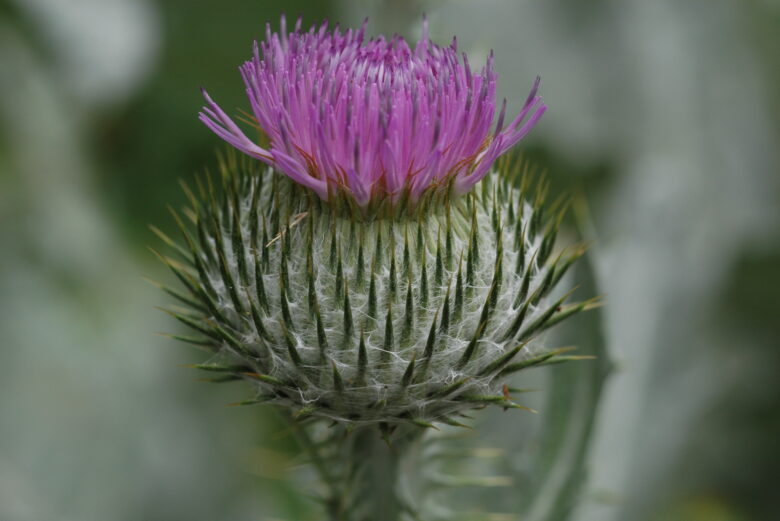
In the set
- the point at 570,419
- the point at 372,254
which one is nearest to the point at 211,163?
the point at 570,419

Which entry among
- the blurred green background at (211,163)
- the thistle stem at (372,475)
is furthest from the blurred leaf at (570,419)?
the thistle stem at (372,475)

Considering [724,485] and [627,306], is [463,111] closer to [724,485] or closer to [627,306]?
[627,306]

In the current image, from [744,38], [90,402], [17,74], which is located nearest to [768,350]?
[744,38]

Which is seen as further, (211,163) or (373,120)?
(211,163)

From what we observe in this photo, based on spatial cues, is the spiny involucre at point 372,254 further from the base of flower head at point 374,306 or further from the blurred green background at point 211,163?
the blurred green background at point 211,163

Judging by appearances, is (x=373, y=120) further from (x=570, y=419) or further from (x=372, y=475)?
(x=570, y=419)
